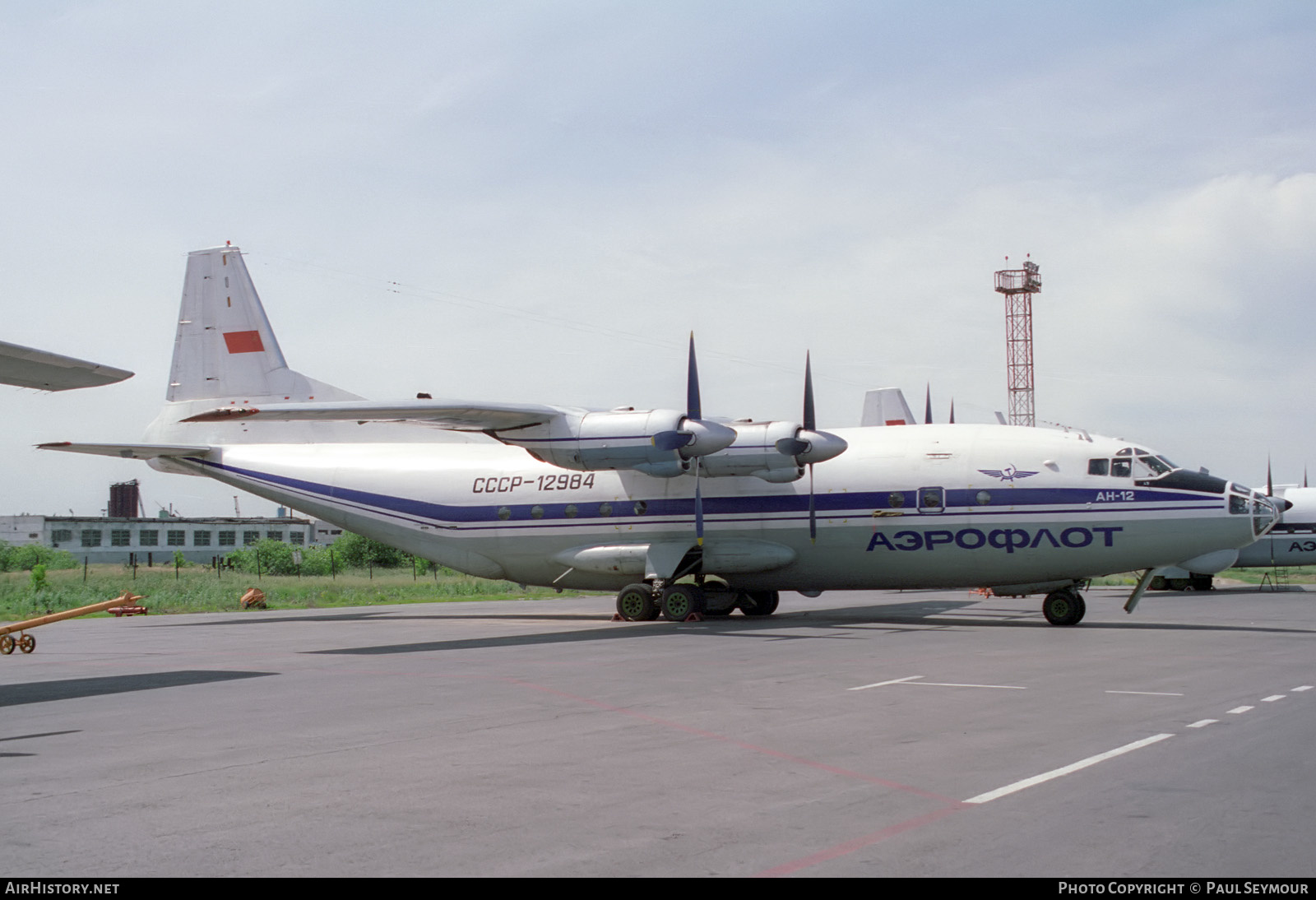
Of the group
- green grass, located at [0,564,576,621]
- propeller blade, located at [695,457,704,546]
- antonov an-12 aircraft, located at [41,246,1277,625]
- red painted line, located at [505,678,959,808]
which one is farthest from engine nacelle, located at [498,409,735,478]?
green grass, located at [0,564,576,621]

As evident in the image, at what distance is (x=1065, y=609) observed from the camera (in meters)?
21.3

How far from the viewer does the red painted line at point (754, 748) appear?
6953 millimetres

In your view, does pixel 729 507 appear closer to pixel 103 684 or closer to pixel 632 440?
pixel 632 440

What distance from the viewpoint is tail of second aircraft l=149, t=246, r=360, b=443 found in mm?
28406

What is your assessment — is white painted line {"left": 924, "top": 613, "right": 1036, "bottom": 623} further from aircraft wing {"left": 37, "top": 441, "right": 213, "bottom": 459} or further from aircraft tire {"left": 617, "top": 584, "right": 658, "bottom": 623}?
aircraft wing {"left": 37, "top": 441, "right": 213, "bottom": 459}

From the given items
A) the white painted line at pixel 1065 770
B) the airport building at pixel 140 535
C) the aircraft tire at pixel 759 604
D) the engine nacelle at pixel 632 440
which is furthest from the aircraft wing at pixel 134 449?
the airport building at pixel 140 535

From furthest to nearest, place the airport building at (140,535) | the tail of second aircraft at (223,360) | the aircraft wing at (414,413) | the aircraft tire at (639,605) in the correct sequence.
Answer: the airport building at (140,535), the tail of second aircraft at (223,360), the aircraft tire at (639,605), the aircraft wing at (414,413)

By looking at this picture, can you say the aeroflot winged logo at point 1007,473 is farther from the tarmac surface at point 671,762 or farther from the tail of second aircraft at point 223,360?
the tail of second aircraft at point 223,360

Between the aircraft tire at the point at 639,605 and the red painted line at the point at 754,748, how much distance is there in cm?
1162

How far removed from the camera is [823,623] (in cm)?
2281

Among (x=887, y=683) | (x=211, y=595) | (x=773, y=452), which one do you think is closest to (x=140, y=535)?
(x=211, y=595)

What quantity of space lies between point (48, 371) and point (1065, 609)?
59.8ft

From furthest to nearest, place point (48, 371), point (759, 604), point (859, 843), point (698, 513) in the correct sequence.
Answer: point (759, 604), point (698, 513), point (48, 371), point (859, 843)
